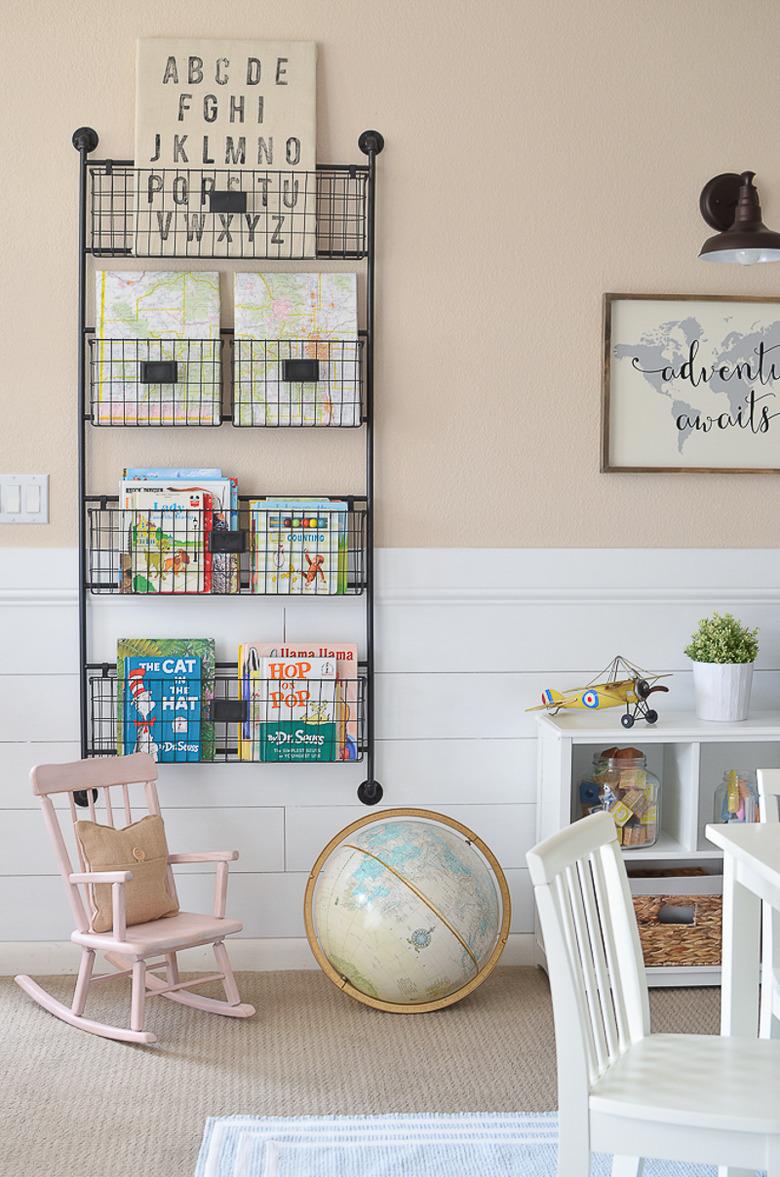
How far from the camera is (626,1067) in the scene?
1837mm

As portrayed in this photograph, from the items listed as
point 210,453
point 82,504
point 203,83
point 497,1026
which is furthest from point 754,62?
point 497,1026

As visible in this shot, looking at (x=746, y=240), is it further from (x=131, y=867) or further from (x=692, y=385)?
(x=131, y=867)

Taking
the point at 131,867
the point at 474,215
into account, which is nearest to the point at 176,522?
the point at 131,867

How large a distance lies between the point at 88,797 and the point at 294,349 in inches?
52.8

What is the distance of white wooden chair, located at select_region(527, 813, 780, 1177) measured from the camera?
1.68 m

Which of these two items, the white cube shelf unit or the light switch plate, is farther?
the light switch plate

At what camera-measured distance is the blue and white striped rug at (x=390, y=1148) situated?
242 cm

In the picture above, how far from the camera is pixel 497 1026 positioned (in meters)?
3.15

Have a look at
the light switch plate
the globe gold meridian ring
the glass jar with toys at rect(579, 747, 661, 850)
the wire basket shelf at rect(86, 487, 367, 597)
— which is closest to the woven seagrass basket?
the glass jar with toys at rect(579, 747, 661, 850)

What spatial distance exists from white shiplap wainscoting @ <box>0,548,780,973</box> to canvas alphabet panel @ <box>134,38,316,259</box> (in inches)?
36.2

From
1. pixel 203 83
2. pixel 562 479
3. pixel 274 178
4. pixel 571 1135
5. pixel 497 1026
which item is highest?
pixel 203 83

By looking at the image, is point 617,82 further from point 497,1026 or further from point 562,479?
point 497,1026

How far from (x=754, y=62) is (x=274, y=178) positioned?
1.39m

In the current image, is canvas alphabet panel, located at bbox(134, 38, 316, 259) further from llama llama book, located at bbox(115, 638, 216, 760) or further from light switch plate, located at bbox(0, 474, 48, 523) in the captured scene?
llama llama book, located at bbox(115, 638, 216, 760)
